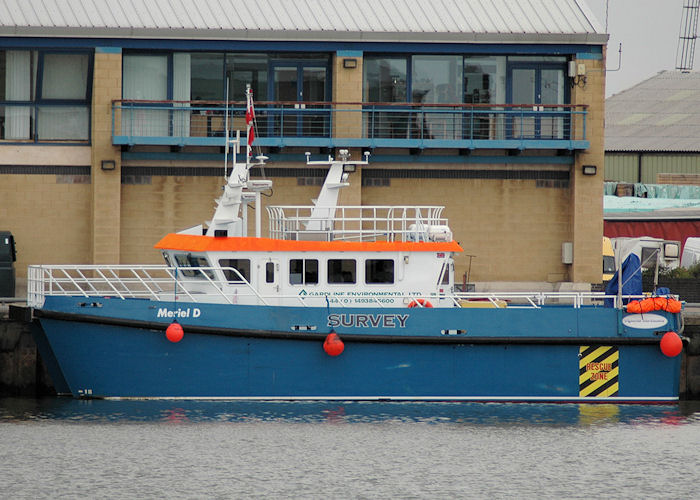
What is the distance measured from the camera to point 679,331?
24531 millimetres

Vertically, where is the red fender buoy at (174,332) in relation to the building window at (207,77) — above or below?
below

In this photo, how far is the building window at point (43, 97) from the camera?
1196 inches

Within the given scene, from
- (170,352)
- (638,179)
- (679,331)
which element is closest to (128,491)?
(170,352)

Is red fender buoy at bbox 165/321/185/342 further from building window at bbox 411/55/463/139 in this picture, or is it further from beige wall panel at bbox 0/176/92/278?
building window at bbox 411/55/463/139

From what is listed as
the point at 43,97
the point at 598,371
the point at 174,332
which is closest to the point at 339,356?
the point at 174,332

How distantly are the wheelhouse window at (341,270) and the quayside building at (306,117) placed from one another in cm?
615

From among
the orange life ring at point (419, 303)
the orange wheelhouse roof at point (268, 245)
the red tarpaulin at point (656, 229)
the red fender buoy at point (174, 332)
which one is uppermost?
the red tarpaulin at point (656, 229)

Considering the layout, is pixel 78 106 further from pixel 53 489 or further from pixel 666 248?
pixel 666 248

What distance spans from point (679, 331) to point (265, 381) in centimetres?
758

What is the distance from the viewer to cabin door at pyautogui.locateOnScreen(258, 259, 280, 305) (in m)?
23.9

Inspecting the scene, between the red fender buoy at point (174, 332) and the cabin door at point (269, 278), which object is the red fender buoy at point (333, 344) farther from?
the red fender buoy at point (174, 332)

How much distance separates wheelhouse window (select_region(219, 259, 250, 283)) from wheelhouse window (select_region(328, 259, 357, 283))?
148 cm

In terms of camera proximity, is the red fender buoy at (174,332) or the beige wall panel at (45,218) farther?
the beige wall panel at (45,218)

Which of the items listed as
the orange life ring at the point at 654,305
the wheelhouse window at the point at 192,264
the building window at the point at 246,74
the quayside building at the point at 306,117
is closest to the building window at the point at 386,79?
the quayside building at the point at 306,117
